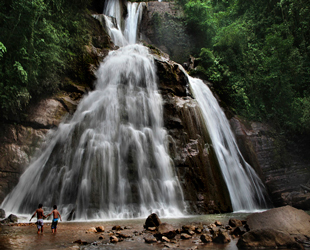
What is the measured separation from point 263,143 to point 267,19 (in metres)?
14.7

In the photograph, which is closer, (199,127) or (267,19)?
(199,127)

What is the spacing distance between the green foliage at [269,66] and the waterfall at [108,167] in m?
8.45

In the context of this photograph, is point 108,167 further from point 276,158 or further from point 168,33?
point 168,33

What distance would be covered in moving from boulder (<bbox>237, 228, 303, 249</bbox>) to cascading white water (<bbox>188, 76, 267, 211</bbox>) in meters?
7.82

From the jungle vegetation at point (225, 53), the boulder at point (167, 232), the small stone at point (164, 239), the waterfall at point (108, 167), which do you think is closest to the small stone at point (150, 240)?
the small stone at point (164, 239)

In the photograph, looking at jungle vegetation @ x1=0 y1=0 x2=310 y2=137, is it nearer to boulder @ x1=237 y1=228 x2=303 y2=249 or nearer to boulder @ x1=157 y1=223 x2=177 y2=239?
boulder @ x1=157 y1=223 x2=177 y2=239

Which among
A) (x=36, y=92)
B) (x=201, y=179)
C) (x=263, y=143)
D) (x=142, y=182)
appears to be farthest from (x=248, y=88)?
(x=36, y=92)

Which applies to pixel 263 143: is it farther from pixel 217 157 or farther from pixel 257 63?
pixel 257 63

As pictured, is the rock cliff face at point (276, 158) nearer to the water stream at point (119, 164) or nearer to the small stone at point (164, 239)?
the water stream at point (119, 164)

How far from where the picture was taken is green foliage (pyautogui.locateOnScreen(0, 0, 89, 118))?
11.0 metres

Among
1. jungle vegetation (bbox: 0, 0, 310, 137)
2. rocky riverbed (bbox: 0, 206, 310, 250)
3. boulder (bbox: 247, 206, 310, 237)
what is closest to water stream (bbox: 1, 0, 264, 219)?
jungle vegetation (bbox: 0, 0, 310, 137)

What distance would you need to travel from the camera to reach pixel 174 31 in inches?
1015

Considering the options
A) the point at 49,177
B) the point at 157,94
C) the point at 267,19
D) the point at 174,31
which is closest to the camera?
the point at 49,177

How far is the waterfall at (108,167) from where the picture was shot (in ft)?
29.9
